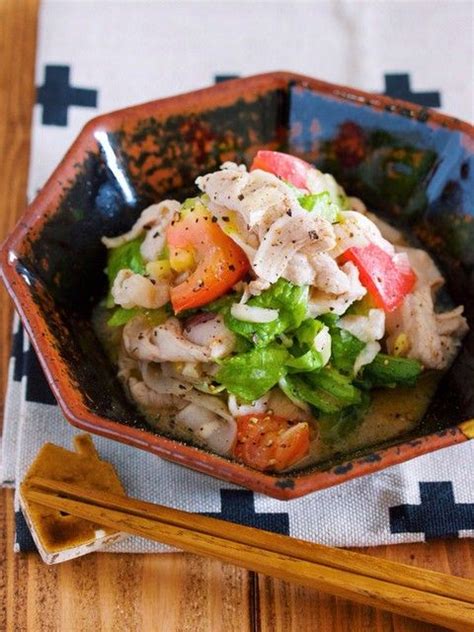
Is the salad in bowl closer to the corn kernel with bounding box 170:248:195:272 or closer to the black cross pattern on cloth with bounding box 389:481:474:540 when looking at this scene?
the corn kernel with bounding box 170:248:195:272

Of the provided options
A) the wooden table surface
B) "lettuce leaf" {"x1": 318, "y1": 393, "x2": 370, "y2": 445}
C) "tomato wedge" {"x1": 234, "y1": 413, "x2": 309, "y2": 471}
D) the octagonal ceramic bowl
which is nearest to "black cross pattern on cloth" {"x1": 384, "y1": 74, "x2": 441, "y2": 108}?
the octagonal ceramic bowl

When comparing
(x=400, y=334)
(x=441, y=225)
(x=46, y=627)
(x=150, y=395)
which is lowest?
(x=46, y=627)

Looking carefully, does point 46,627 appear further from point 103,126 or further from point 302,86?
point 302,86

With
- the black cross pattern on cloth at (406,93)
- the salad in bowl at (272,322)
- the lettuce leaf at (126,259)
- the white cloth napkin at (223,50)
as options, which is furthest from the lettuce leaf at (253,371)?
the black cross pattern on cloth at (406,93)

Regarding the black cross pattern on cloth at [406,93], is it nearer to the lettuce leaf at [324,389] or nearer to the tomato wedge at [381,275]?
the tomato wedge at [381,275]

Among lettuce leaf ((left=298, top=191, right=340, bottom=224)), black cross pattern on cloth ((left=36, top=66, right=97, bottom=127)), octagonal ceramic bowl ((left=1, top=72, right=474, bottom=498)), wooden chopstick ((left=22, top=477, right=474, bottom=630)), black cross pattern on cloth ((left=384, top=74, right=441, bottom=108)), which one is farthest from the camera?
black cross pattern on cloth ((left=384, top=74, right=441, bottom=108))

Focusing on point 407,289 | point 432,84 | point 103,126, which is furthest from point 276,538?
point 432,84
